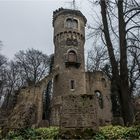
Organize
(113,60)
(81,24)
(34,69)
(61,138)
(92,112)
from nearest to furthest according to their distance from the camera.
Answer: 1. (61,138)
2. (92,112)
3. (113,60)
4. (81,24)
5. (34,69)

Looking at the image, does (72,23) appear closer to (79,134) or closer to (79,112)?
(79,112)

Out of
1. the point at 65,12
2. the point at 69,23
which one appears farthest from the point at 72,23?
the point at 65,12

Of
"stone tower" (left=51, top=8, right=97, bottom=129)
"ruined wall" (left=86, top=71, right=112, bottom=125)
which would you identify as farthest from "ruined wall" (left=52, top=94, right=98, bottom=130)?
"ruined wall" (left=86, top=71, right=112, bottom=125)

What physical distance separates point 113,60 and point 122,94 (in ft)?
5.51

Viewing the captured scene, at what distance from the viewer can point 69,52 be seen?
3419cm

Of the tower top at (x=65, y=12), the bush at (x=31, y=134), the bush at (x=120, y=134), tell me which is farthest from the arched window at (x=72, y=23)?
the bush at (x=120, y=134)

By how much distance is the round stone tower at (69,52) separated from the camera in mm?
32656

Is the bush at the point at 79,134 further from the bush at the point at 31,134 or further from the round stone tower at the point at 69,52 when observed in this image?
the round stone tower at the point at 69,52

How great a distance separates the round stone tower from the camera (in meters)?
32.7

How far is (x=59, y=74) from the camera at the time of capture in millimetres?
33562

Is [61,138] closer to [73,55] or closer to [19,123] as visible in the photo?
[19,123]

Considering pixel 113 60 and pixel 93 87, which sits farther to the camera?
pixel 93 87

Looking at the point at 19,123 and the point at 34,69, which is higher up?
the point at 34,69

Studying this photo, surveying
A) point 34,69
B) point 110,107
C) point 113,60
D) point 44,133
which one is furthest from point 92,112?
point 34,69
